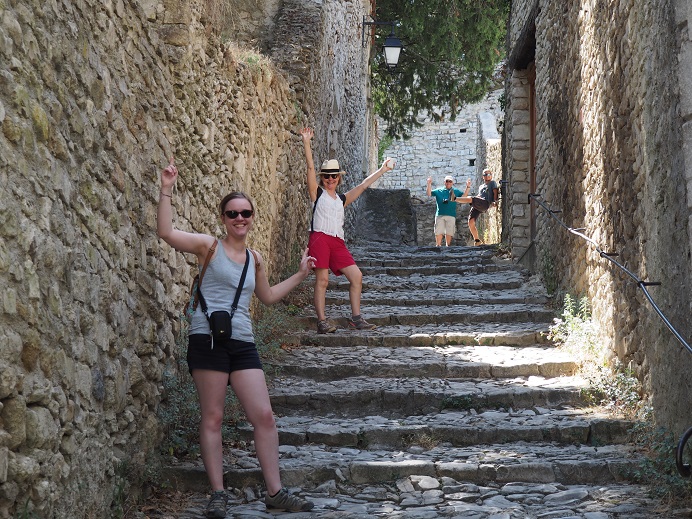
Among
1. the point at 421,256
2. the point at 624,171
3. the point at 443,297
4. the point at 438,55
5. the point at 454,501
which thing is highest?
the point at 438,55

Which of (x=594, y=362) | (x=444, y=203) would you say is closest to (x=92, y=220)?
(x=594, y=362)

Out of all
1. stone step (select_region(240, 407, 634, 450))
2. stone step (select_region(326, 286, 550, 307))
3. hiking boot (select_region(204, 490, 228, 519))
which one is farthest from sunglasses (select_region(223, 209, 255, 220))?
stone step (select_region(326, 286, 550, 307))

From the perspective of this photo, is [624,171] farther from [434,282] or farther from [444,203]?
[444,203]

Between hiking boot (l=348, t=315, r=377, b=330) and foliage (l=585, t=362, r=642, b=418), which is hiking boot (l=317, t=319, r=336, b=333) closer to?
hiking boot (l=348, t=315, r=377, b=330)

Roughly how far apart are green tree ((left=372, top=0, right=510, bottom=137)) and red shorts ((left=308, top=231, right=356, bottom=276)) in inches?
377

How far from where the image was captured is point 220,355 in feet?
13.0

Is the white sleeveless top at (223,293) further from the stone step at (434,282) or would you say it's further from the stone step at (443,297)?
the stone step at (434,282)

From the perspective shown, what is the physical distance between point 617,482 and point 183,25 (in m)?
3.53

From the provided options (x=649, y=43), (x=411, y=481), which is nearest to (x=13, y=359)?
(x=411, y=481)

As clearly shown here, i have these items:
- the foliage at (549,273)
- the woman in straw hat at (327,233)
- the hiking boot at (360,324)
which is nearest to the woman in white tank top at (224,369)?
the woman in straw hat at (327,233)

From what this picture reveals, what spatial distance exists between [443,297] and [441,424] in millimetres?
3838

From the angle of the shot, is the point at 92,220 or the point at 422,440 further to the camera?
the point at 422,440

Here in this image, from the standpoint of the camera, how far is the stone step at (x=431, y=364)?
638 centimetres

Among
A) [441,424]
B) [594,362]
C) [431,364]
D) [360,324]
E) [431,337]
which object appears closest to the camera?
[441,424]
